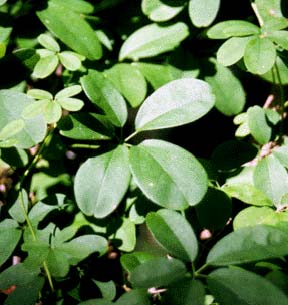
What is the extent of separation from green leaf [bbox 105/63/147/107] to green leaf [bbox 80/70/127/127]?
132mm

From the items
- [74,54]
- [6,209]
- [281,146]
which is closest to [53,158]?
[6,209]

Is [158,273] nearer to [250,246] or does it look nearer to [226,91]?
[250,246]

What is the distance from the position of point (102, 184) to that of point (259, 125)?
1.41 feet

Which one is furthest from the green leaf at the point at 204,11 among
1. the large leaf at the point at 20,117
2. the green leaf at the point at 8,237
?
the green leaf at the point at 8,237

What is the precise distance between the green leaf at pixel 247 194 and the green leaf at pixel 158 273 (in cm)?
30

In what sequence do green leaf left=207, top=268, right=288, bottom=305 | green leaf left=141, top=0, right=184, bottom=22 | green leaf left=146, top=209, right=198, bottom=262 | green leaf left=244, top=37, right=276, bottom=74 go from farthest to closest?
green leaf left=141, top=0, right=184, bottom=22 < green leaf left=244, top=37, right=276, bottom=74 < green leaf left=146, top=209, right=198, bottom=262 < green leaf left=207, top=268, right=288, bottom=305

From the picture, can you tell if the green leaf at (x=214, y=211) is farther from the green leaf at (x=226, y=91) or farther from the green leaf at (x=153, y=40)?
the green leaf at (x=153, y=40)

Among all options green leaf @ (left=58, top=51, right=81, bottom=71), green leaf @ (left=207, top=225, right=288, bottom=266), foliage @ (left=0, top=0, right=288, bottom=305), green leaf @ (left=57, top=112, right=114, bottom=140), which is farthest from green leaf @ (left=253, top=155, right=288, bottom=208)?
green leaf @ (left=58, top=51, right=81, bottom=71)

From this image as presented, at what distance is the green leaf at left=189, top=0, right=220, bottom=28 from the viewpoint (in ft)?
3.15

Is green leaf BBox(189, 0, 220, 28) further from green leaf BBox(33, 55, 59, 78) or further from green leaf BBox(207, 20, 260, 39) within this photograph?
green leaf BBox(33, 55, 59, 78)

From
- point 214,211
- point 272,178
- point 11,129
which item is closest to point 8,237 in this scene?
point 11,129

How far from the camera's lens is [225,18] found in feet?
4.09

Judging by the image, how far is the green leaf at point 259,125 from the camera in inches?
38.8

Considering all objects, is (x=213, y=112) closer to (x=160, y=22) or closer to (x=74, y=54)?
(x=160, y=22)
